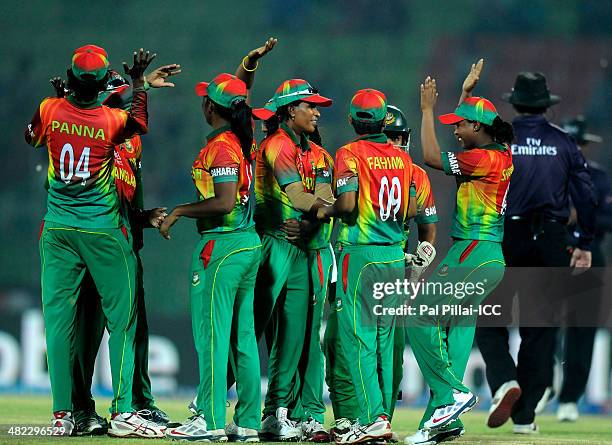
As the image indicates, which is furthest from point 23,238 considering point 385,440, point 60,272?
point 385,440

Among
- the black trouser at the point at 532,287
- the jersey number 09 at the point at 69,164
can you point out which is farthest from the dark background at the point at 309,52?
the jersey number 09 at the point at 69,164

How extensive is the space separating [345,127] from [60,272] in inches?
323

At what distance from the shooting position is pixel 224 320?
6500 mm

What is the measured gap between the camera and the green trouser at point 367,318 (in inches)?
253

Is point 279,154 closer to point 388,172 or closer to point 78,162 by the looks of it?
point 388,172

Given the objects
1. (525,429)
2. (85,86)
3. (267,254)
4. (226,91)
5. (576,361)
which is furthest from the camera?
(576,361)

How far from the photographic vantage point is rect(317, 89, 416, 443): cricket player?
21.3 ft

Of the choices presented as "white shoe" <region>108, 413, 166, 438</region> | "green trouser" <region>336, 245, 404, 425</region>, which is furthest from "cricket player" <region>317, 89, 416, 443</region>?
"white shoe" <region>108, 413, 166, 438</region>

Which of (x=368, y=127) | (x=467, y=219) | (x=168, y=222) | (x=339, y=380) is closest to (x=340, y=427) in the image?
(x=339, y=380)

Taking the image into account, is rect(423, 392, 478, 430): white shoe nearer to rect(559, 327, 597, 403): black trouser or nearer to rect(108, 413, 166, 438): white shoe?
rect(108, 413, 166, 438): white shoe

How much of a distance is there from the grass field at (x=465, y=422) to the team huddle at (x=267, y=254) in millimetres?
391

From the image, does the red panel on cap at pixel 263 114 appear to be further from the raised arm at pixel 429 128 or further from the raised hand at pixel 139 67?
the raised arm at pixel 429 128

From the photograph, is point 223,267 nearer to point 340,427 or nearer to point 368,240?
point 368,240

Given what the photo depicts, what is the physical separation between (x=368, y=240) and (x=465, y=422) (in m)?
3.51
